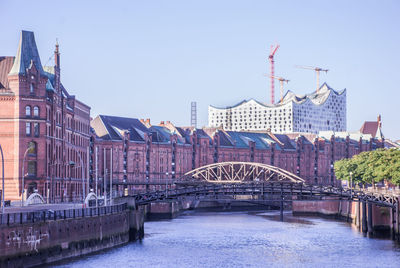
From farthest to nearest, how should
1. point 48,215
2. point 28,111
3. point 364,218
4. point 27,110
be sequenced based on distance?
1. point 28,111
2. point 27,110
3. point 364,218
4. point 48,215

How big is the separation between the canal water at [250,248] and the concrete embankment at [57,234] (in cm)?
146

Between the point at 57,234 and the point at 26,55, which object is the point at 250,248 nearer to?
the point at 57,234

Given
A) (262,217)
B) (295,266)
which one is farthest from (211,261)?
(262,217)

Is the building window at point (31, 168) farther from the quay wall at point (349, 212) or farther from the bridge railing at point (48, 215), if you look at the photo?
the quay wall at point (349, 212)

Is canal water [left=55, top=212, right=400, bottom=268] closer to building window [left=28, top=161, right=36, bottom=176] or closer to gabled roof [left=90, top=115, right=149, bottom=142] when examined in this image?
building window [left=28, top=161, right=36, bottom=176]

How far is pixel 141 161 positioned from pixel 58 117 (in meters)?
57.6

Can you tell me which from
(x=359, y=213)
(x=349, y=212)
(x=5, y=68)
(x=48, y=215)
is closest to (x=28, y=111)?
(x=5, y=68)

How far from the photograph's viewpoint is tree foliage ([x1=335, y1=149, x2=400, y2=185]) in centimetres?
12462

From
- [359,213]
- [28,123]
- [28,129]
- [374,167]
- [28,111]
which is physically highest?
[28,111]

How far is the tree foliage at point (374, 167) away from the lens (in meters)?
125

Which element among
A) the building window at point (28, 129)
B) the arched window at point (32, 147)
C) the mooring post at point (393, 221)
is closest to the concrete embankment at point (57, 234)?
the arched window at point (32, 147)

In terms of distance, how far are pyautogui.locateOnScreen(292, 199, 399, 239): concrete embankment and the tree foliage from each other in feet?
21.2

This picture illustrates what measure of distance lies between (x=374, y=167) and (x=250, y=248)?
55.4 metres

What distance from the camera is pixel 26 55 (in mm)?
116125
